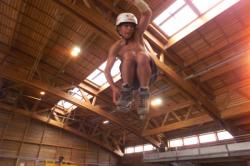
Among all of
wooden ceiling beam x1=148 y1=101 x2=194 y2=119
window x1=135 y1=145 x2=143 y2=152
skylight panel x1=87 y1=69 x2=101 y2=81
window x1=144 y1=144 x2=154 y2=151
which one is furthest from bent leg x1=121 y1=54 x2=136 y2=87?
window x1=135 y1=145 x2=143 y2=152

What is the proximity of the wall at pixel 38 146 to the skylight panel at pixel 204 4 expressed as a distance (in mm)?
10721

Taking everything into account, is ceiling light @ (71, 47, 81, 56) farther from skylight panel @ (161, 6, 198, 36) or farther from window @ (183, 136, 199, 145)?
window @ (183, 136, 199, 145)

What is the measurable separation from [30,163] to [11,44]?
688 centimetres

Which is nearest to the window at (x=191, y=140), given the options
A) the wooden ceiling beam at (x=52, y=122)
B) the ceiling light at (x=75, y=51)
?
the wooden ceiling beam at (x=52, y=122)

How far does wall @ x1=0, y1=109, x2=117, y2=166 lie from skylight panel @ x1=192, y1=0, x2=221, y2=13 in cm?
1072

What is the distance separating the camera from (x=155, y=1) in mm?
4777

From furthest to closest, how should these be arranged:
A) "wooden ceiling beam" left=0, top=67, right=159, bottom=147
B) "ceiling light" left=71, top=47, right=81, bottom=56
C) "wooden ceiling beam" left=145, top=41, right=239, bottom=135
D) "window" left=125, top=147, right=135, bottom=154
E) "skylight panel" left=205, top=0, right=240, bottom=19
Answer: "window" left=125, top=147, right=135, bottom=154
"wooden ceiling beam" left=0, top=67, right=159, bottom=147
"ceiling light" left=71, top=47, right=81, bottom=56
"wooden ceiling beam" left=145, top=41, right=239, bottom=135
"skylight panel" left=205, top=0, right=240, bottom=19

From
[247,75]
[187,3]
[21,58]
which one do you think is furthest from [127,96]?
[21,58]

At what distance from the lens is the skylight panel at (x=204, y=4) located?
4.66m

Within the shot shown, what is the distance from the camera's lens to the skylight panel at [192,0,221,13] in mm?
4662

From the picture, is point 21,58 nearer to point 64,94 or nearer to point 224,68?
point 64,94

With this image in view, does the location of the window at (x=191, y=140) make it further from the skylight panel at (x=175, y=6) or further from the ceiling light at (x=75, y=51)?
the ceiling light at (x=75, y=51)

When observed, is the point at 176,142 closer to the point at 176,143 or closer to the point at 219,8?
the point at 176,143

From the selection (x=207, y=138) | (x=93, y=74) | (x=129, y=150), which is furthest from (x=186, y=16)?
(x=129, y=150)
